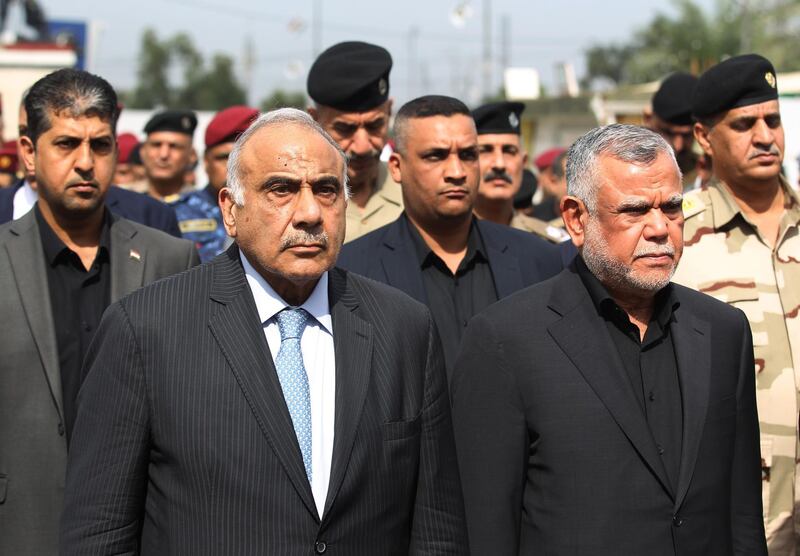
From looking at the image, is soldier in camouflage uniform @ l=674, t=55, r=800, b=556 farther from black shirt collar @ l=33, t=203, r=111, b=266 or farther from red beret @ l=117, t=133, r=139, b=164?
red beret @ l=117, t=133, r=139, b=164

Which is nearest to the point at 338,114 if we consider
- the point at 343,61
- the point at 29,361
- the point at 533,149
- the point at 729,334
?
the point at 343,61

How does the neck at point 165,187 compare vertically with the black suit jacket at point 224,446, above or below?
above

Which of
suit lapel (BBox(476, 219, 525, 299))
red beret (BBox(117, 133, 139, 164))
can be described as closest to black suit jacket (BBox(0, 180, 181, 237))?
suit lapel (BBox(476, 219, 525, 299))

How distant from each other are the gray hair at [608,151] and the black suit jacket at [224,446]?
885 millimetres

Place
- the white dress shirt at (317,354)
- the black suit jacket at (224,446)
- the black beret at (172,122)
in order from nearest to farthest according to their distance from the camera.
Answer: the black suit jacket at (224,446)
the white dress shirt at (317,354)
the black beret at (172,122)

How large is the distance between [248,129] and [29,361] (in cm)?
142

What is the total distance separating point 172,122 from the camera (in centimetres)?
973

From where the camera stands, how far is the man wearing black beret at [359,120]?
19.1 feet

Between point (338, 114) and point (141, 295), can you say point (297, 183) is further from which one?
point (338, 114)

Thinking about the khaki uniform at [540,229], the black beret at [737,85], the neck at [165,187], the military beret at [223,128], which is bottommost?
the khaki uniform at [540,229]

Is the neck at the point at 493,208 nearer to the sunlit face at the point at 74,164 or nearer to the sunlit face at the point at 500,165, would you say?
the sunlit face at the point at 500,165

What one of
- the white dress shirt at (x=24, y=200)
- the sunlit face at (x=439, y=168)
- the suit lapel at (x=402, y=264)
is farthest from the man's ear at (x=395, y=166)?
the white dress shirt at (x=24, y=200)

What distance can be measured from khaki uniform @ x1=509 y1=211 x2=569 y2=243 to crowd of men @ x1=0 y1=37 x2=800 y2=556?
199 centimetres

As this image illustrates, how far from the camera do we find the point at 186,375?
300 centimetres
